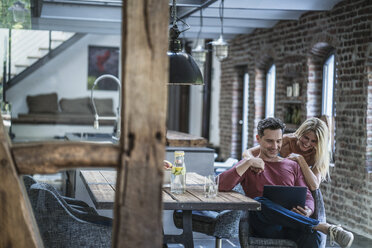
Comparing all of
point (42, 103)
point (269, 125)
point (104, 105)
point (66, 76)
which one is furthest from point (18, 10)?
point (104, 105)

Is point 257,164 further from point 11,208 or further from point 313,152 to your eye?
point 11,208

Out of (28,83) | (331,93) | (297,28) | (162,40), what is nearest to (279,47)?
(297,28)

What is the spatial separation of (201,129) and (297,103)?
4850mm

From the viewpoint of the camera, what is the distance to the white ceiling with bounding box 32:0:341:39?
734 centimetres

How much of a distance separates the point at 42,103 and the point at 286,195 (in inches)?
403

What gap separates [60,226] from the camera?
3568 millimetres

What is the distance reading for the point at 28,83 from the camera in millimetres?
13383

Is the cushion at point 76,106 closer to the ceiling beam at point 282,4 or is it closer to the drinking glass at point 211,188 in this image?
the ceiling beam at point 282,4

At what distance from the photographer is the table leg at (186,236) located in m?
3.96

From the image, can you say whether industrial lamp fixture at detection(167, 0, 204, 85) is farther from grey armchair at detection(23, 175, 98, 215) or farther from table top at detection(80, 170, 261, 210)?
grey armchair at detection(23, 175, 98, 215)

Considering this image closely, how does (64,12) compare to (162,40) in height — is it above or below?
above

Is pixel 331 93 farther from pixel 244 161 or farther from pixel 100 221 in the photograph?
pixel 100 221

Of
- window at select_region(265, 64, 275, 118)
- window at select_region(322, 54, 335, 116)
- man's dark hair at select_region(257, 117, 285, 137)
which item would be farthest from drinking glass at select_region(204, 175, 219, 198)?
window at select_region(265, 64, 275, 118)

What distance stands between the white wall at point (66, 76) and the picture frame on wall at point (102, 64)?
0.10m
